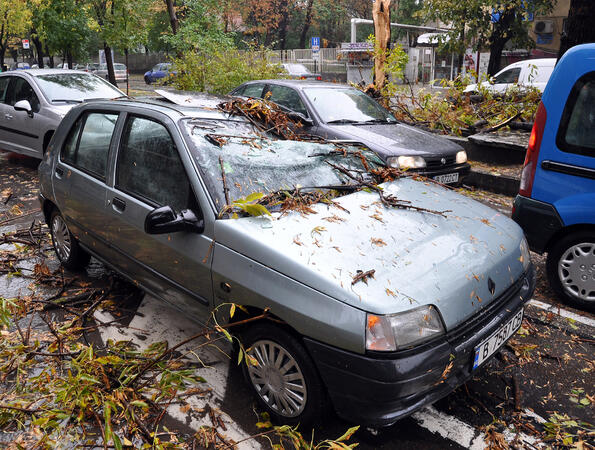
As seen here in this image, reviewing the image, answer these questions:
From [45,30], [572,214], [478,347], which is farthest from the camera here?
[45,30]

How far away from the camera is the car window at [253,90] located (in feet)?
28.4

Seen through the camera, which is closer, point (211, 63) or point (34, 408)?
point (34, 408)

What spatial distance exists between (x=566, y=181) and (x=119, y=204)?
3492 millimetres

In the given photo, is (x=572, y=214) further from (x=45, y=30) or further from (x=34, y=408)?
(x=45, y=30)

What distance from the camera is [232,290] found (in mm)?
2891

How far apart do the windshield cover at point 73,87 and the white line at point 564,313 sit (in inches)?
295

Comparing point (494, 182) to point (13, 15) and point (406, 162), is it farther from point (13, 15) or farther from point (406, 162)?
point (13, 15)

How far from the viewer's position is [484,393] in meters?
3.21

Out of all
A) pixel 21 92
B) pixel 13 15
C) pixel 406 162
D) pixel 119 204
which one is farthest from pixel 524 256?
pixel 13 15

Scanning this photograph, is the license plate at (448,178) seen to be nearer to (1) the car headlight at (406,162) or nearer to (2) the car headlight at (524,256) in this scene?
(1) the car headlight at (406,162)

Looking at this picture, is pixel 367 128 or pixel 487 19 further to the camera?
pixel 487 19

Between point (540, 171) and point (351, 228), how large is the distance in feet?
7.18

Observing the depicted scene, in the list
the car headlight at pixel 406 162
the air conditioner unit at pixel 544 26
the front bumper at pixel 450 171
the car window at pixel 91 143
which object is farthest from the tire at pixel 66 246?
the air conditioner unit at pixel 544 26

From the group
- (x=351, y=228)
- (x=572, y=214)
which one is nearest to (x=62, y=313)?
(x=351, y=228)
